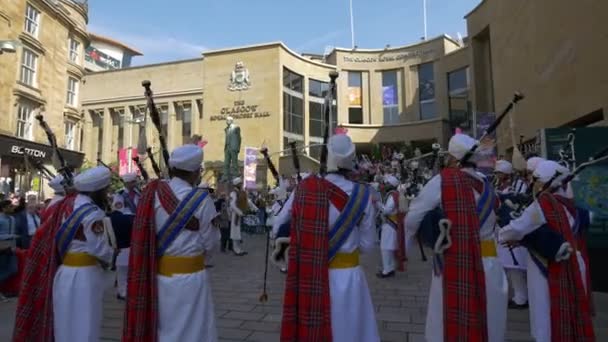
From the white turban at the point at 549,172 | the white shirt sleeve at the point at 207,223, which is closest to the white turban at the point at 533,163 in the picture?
the white turban at the point at 549,172

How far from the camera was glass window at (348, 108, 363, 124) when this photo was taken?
131ft

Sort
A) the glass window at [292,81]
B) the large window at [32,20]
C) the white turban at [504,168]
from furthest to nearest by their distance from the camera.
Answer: the glass window at [292,81] → the large window at [32,20] → the white turban at [504,168]

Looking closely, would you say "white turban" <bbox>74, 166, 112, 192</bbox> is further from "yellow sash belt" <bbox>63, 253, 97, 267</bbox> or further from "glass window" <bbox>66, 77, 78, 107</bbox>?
"glass window" <bbox>66, 77, 78, 107</bbox>

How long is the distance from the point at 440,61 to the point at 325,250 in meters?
36.5

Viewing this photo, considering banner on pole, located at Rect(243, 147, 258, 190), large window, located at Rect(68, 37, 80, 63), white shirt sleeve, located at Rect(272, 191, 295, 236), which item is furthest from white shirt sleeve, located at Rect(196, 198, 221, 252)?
large window, located at Rect(68, 37, 80, 63)

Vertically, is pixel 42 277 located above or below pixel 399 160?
below

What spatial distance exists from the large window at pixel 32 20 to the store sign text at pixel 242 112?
14377 millimetres

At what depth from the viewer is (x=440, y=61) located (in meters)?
36.2

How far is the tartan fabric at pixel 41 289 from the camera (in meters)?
3.72

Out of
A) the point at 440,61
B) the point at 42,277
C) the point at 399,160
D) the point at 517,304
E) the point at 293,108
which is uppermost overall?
the point at 440,61

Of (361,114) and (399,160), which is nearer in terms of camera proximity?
(399,160)

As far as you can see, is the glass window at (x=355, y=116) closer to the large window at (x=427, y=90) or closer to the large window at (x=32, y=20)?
the large window at (x=427, y=90)

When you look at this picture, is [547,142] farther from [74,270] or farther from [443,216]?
[74,270]

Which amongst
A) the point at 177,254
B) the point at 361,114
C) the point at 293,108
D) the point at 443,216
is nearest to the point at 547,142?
the point at 443,216
